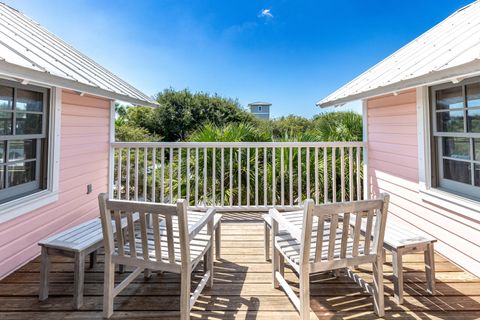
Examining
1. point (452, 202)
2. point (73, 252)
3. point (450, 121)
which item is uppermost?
point (450, 121)

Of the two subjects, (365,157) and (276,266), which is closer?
(276,266)

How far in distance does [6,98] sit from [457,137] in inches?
171

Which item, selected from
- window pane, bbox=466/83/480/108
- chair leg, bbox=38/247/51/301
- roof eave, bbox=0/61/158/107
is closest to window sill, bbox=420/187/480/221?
window pane, bbox=466/83/480/108

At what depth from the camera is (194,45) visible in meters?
19.2

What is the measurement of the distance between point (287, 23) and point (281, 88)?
11535 millimetres

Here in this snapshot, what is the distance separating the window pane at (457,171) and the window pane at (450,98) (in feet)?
1.89

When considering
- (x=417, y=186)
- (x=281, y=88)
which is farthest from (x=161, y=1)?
(x=281, y=88)

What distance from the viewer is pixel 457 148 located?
8.80ft

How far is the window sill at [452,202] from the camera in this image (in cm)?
235

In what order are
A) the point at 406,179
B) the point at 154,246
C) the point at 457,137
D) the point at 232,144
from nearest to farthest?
the point at 154,246, the point at 457,137, the point at 406,179, the point at 232,144

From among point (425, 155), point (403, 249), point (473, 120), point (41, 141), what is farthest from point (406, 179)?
A: point (41, 141)

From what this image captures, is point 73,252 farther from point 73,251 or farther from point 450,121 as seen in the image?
point 450,121

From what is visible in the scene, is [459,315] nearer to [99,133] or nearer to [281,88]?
[99,133]

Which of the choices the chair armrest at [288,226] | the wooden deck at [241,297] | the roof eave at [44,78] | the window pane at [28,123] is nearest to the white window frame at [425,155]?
the wooden deck at [241,297]
